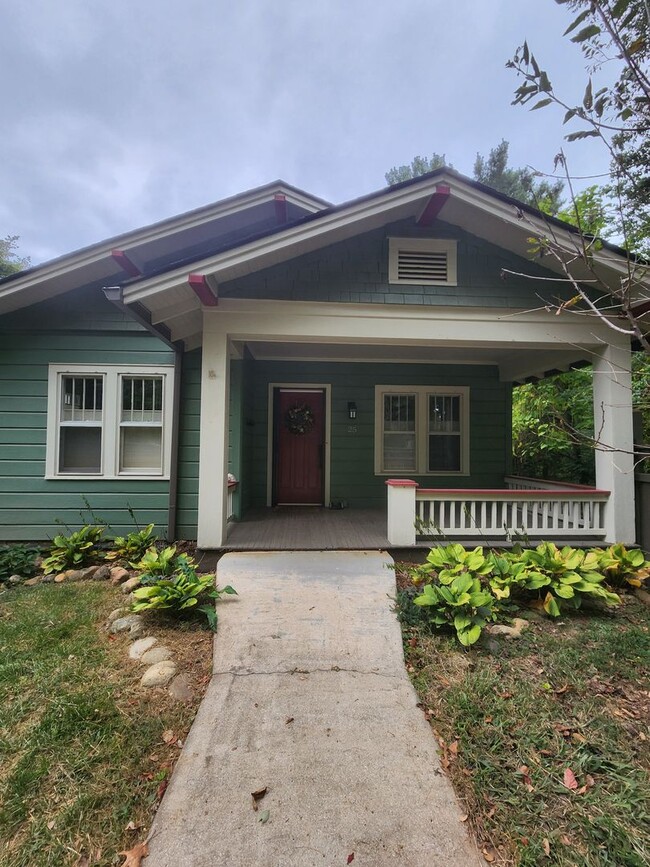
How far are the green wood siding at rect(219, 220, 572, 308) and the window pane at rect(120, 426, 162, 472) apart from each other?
2.27 m

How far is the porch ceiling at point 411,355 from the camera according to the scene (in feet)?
20.5

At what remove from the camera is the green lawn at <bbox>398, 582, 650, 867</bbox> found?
5.45 feet

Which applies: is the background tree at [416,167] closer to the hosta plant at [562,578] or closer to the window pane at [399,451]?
the window pane at [399,451]

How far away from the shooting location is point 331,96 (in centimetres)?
1526

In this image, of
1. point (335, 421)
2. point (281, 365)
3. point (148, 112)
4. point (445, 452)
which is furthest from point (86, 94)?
point (445, 452)

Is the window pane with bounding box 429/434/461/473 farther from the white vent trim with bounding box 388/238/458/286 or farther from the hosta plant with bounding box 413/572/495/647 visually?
the hosta plant with bounding box 413/572/495/647

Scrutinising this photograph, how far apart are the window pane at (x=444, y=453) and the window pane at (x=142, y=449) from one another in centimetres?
452

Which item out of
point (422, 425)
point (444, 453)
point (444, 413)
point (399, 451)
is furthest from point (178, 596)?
point (444, 413)

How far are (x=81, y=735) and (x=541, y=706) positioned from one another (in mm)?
2585

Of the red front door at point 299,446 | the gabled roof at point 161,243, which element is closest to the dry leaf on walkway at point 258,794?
the gabled roof at point 161,243

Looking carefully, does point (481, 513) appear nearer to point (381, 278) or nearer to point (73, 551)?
point (381, 278)

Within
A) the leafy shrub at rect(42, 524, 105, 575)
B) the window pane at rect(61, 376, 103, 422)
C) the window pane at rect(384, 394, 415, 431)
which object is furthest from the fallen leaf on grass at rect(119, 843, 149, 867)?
the window pane at rect(384, 394, 415, 431)

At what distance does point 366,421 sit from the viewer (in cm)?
711

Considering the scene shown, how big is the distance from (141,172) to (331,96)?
1410 centimetres
